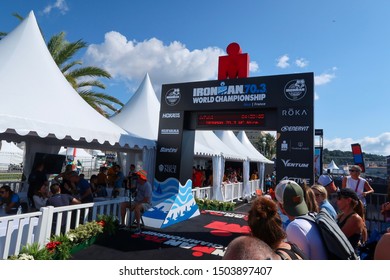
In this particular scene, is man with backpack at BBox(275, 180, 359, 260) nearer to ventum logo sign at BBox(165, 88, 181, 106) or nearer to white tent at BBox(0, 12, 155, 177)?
white tent at BBox(0, 12, 155, 177)

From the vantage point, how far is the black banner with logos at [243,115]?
19.6 feet

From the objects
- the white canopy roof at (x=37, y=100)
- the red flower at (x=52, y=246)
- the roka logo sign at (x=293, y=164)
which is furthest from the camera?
the roka logo sign at (x=293, y=164)

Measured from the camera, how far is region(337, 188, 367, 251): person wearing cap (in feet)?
8.79

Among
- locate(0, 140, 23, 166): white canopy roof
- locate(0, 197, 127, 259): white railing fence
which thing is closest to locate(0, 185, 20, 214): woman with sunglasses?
locate(0, 197, 127, 259): white railing fence

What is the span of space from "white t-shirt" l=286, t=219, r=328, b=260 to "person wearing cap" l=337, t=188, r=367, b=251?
123 cm

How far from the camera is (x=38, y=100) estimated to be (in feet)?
17.6

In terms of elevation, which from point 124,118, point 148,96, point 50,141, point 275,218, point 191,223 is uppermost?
point 148,96

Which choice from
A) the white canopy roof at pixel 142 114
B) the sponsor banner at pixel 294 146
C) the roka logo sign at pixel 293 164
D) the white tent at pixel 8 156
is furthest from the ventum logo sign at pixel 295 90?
the white tent at pixel 8 156

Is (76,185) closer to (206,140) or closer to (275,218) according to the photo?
(275,218)

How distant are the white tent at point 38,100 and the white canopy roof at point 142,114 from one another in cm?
277

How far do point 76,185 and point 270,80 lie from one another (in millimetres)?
5730

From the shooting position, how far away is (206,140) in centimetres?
1281

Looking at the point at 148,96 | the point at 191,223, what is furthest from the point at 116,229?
the point at 148,96

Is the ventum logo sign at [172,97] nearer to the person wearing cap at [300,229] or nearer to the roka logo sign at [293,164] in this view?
the roka logo sign at [293,164]
